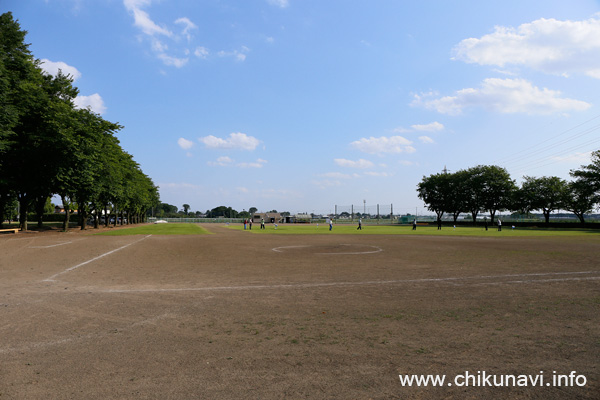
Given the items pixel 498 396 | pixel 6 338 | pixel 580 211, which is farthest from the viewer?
pixel 580 211

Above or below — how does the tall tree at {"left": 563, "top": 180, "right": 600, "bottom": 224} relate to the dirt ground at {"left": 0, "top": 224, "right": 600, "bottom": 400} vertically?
above

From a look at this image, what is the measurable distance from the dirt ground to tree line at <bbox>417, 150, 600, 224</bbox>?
65.0m

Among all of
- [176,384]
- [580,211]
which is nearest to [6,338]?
Result: [176,384]

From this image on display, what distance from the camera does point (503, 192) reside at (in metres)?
80.9

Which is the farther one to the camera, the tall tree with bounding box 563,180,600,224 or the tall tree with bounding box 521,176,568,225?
the tall tree with bounding box 521,176,568,225

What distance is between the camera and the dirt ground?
3.58 metres

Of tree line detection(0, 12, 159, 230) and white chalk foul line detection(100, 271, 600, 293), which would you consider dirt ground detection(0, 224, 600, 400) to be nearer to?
white chalk foul line detection(100, 271, 600, 293)

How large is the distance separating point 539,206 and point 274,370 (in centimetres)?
8792

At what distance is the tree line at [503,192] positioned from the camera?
2511 inches

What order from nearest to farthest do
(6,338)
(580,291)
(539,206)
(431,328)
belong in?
(6,338) < (431,328) < (580,291) < (539,206)

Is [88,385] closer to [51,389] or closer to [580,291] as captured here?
[51,389]

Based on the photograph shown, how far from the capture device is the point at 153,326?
5.57 metres

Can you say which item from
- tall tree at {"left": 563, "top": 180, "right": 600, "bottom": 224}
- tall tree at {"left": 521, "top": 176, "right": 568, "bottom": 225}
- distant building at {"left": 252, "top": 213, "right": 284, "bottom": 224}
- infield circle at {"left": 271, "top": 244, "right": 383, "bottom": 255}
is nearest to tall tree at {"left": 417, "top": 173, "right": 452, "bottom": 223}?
tall tree at {"left": 521, "top": 176, "right": 568, "bottom": 225}

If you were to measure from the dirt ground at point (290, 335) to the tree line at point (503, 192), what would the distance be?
65.0m
